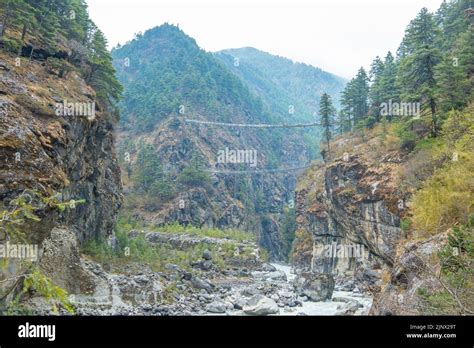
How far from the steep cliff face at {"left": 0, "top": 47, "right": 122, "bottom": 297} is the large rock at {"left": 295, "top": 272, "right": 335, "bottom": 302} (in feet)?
58.4

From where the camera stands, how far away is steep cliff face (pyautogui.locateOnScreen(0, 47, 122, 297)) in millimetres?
18281

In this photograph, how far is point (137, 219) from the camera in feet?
237

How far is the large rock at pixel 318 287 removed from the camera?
32125 millimetres

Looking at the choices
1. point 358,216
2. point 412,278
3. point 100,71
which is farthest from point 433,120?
point 100,71

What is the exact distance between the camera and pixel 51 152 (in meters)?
22.1

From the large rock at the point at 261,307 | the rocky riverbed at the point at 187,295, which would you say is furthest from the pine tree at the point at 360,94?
the large rock at the point at 261,307

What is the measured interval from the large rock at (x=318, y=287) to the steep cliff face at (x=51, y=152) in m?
17.8

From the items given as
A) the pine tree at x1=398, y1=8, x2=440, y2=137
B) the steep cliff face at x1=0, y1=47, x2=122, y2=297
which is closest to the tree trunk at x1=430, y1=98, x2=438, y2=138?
the pine tree at x1=398, y1=8, x2=440, y2=137

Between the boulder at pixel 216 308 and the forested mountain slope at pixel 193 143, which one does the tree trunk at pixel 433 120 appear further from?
the forested mountain slope at pixel 193 143

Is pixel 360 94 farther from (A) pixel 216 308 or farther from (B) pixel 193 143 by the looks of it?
(B) pixel 193 143

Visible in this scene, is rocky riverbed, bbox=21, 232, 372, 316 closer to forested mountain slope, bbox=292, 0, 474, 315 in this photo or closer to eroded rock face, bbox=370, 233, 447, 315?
forested mountain slope, bbox=292, 0, 474, 315

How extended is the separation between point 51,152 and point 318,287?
71.0ft
